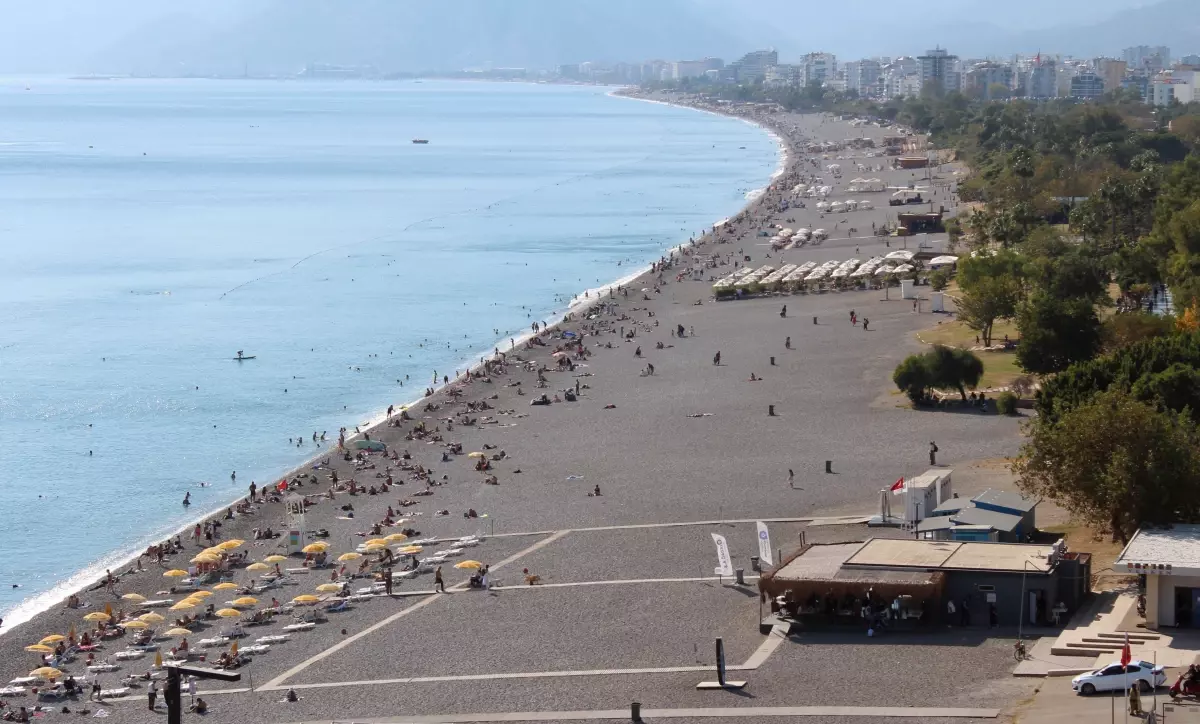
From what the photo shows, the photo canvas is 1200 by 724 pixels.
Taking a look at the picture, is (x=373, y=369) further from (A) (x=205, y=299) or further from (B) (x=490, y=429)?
(A) (x=205, y=299)

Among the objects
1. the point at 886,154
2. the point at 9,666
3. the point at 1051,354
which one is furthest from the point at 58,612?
the point at 886,154

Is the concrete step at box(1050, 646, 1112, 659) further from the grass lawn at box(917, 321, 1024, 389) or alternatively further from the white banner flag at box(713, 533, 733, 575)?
the grass lawn at box(917, 321, 1024, 389)

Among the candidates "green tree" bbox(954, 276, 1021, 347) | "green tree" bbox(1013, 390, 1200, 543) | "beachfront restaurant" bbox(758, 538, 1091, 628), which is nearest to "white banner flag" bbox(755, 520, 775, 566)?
"beachfront restaurant" bbox(758, 538, 1091, 628)

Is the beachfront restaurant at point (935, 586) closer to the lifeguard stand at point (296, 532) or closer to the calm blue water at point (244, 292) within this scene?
the lifeguard stand at point (296, 532)

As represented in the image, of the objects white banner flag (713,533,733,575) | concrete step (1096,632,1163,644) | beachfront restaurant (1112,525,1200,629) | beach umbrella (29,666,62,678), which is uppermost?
beachfront restaurant (1112,525,1200,629)

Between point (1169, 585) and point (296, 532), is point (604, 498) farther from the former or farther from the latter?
point (1169, 585)

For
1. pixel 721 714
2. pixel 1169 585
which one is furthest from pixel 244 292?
pixel 1169 585
